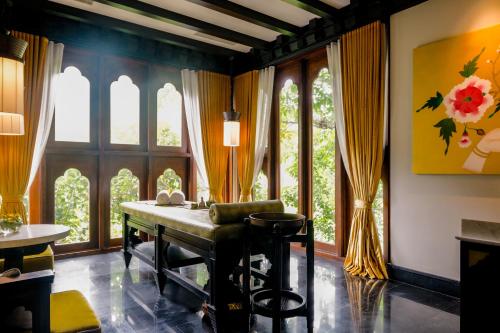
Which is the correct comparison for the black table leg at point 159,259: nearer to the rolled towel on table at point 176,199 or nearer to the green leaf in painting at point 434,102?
the rolled towel on table at point 176,199

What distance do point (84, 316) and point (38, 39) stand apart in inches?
140

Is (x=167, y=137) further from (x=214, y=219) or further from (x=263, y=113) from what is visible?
(x=214, y=219)

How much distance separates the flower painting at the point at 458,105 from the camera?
8.89 feet

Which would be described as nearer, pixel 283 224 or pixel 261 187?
pixel 283 224

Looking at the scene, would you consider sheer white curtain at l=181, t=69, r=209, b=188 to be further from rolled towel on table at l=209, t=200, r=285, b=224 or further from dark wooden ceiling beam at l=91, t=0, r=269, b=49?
rolled towel on table at l=209, t=200, r=285, b=224

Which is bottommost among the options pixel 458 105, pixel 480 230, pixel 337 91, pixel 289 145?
pixel 480 230

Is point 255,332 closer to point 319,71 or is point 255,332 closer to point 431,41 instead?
point 431,41

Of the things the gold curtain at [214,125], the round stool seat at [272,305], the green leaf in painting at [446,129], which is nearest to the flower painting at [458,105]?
the green leaf in painting at [446,129]

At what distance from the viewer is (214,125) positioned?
5430 millimetres

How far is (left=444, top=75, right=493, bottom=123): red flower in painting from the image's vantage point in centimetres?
275

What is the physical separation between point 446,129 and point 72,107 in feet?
13.9

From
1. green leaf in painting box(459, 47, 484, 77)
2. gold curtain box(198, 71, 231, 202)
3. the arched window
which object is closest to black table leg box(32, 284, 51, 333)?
green leaf in painting box(459, 47, 484, 77)

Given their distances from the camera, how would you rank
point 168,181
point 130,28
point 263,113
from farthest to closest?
1. point 168,181
2. point 263,113
3. point 130,28

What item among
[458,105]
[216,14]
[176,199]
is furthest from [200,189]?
[458,105]
